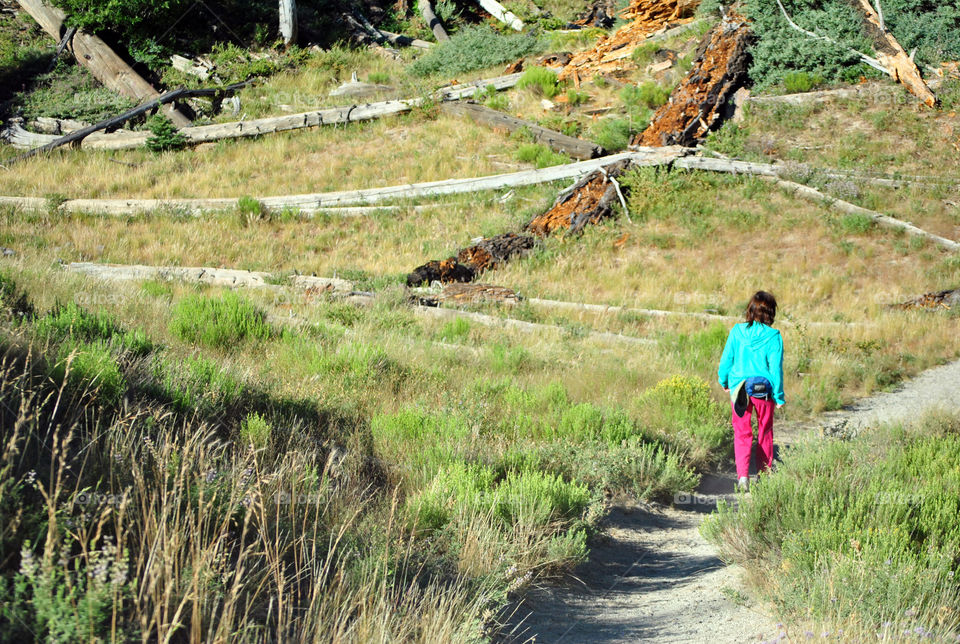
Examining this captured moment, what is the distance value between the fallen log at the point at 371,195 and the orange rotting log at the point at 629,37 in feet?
17.4

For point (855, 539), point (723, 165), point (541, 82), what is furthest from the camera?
point (541, 82)

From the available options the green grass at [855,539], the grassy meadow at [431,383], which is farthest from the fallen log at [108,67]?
the green grass at [855,539]

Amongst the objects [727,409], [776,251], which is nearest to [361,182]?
[776,251]

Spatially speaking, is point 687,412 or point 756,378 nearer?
point 756,378

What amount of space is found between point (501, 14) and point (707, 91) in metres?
14.0

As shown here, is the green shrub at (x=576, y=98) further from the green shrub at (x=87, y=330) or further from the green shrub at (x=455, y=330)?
the green shrub at (x=87, y=330)

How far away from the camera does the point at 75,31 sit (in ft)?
76.6

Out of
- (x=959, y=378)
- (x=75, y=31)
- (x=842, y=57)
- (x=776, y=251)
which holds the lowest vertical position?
(x=959, y=378)

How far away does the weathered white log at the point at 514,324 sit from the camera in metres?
10.1

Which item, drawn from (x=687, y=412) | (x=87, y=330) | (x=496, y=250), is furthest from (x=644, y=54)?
(x=87, y=330)

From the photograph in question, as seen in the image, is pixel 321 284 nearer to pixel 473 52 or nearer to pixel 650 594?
pixel 650 594

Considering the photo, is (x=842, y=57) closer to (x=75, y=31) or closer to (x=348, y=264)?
(x=348, y=264)

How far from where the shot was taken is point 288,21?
2469 cm

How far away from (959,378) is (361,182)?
41.6 feet
